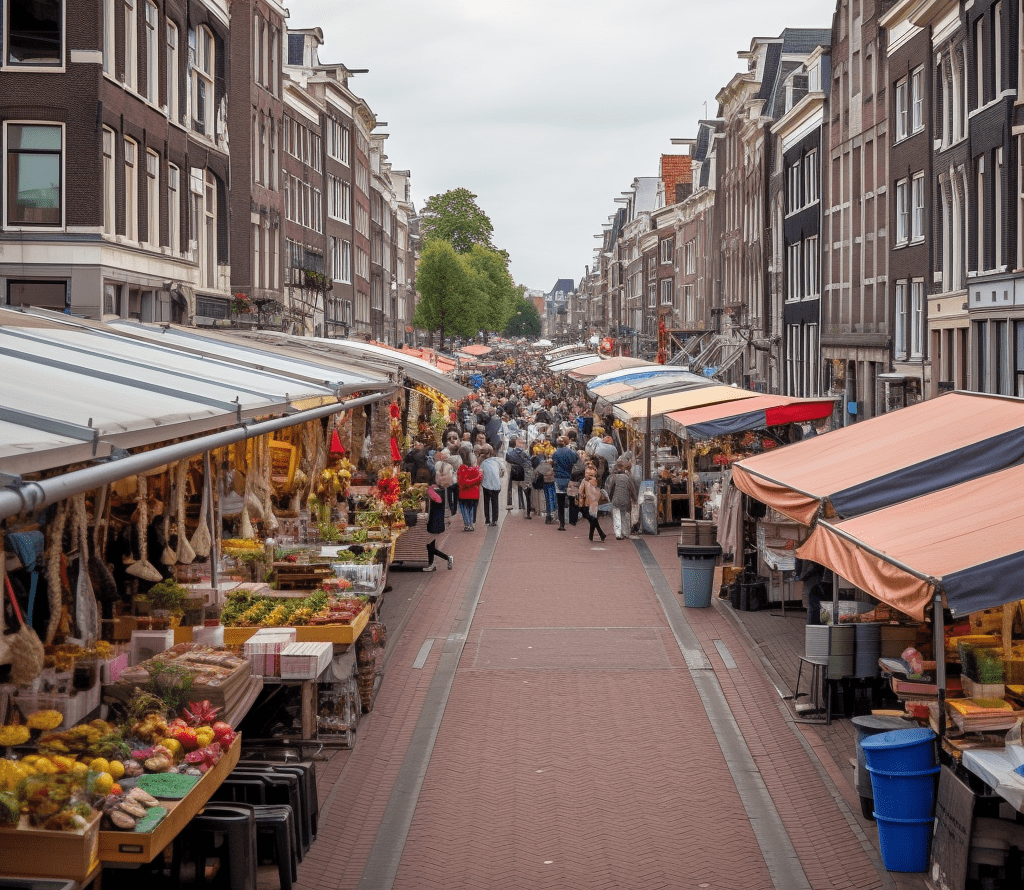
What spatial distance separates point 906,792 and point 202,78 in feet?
92.1

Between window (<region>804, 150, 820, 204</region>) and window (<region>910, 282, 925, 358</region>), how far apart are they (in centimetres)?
1169

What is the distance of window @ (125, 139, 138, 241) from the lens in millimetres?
26125

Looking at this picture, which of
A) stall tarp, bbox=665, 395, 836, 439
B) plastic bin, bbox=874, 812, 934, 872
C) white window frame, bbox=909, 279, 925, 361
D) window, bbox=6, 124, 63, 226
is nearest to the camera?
plastic bin, bbox=874, 812, 934, 872

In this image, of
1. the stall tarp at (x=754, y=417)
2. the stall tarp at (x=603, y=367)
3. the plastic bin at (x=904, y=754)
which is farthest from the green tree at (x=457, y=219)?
the plastic bin at (x=904, y=754)

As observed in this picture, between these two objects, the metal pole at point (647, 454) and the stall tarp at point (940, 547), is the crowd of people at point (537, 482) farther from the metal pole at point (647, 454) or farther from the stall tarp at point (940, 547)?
the stall tarp at point (940, 547)

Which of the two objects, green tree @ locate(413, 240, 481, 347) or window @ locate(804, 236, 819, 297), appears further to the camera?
green tree @ locate(413, 240, 481, 347)

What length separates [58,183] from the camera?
2394cm

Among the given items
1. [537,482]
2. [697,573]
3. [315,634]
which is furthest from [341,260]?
[315,634]

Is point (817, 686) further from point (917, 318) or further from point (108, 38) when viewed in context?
point (917, 318)

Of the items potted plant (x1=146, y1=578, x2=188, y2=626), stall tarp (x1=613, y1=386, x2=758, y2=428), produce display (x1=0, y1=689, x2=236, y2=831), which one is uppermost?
stall tarp (x1=613, y1=386, x2=758, y2=428)

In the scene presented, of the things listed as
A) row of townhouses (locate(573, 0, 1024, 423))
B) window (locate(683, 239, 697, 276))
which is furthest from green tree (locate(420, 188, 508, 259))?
row of townhouses (locate(573, 0, 1024, 423))

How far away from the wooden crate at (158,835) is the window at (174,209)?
23.3 meters

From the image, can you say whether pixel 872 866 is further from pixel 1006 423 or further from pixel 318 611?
pixel 318 611

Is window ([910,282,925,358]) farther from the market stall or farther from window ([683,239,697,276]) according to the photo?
window ([683,239,697,276])
